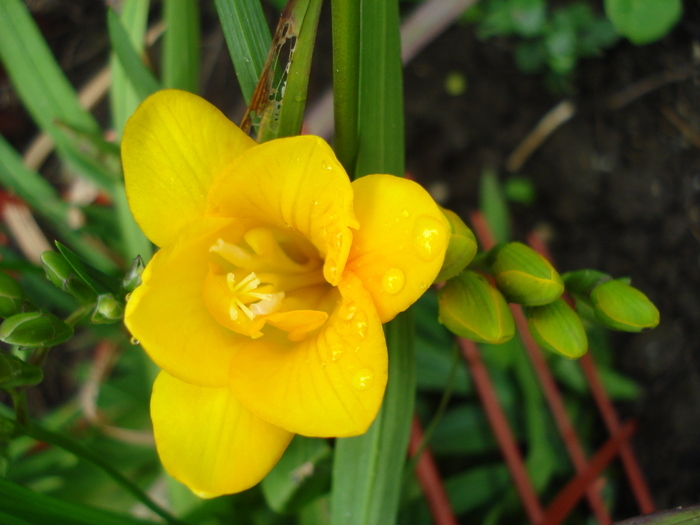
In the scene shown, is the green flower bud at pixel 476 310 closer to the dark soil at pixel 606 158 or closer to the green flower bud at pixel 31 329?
the green flower bud at pixel 31 329

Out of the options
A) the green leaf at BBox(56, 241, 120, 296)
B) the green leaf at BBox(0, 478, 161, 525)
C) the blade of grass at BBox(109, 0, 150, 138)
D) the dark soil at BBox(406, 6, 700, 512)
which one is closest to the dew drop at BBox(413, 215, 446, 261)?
the green leaf at BBox(56, 241, 120, 296)

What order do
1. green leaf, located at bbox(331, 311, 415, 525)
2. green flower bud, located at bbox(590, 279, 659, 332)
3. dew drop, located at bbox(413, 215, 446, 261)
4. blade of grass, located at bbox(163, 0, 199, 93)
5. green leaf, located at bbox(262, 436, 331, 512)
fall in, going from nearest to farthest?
dew drop, located at bbox(413, 215, 446, 261) < green flower bud, located at bbox(590, 279, 659, 332) < green leaf, located at bbox(331, 311, 415, 525) < green leaf, located at bbox(262, 436, 331, 512) < blade of grass, located at bbox(163, 0, 199, 93)

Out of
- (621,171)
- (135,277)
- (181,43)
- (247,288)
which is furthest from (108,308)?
(621,171)

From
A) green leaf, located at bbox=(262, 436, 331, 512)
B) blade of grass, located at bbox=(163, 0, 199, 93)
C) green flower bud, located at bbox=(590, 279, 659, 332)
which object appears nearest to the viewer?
green flower bud, located at bbox=(590, 279, 659, 332)

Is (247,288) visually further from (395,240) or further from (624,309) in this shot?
(624,309)

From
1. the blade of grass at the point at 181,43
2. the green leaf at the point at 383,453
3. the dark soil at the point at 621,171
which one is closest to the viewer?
the green leaf at the point at 383,453

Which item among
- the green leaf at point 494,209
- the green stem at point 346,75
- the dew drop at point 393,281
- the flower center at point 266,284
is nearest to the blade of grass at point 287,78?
the green stem at point 346,75

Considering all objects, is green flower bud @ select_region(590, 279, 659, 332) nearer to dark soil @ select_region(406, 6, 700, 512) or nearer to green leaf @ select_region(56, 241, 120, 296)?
green leaf @ select_region(56, 241, 120, 296)

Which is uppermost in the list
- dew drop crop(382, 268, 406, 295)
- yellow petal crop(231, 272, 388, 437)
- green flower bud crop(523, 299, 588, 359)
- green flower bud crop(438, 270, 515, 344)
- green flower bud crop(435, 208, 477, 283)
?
dew drop crop(382, 268, 406, 295)
